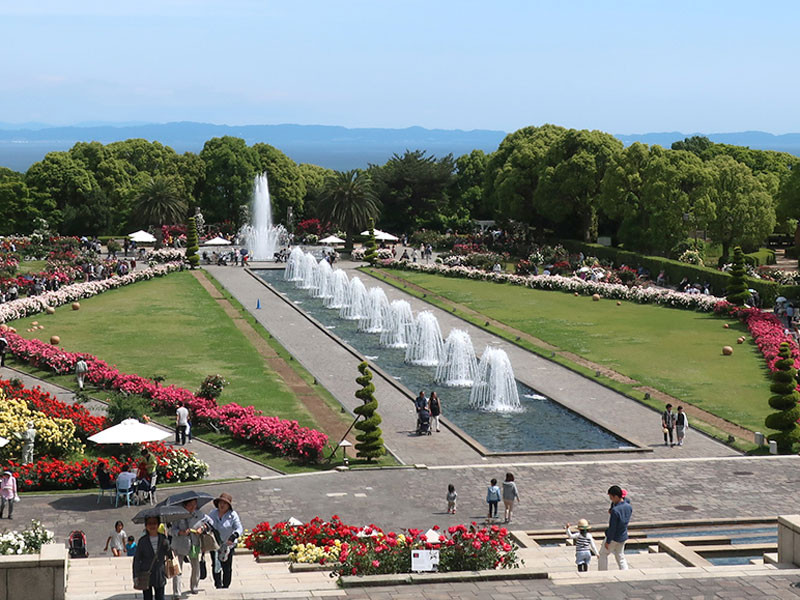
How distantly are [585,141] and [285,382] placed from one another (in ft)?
152

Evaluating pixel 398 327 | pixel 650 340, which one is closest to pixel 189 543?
pixel 398 327

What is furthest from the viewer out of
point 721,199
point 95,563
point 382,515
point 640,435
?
point 721,199

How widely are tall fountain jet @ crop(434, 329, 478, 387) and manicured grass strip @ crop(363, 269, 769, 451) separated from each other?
4159 millimetres

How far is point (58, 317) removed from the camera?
55.2m

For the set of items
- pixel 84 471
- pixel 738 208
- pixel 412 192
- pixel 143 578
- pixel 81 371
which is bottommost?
pixel 84 471

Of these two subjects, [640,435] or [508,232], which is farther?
[508,232]

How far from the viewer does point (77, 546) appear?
22953mm

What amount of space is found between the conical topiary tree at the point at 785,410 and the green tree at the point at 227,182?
69983mm

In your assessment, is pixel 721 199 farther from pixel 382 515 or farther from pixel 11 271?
pixel 382 515

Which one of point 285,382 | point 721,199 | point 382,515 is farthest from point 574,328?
point 382,515

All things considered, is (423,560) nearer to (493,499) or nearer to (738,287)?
(493,499)

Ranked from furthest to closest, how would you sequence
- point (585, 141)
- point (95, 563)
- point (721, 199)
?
point (585, 141) → point (721, 199) → point (95, 563)

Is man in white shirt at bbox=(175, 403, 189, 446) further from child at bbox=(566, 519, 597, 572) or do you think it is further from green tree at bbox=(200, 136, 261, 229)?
green tree at bbox=(200, 136, 261, 229)

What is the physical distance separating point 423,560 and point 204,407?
1744 centimetres
